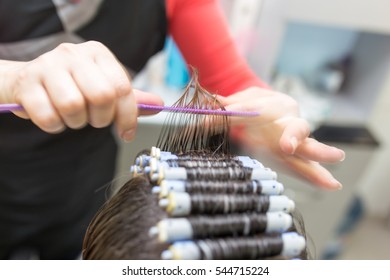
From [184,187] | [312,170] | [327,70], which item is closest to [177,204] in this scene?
[184,187]

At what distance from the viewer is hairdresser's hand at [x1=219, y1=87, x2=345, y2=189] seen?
467 mm

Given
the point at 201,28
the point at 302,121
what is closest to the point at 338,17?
the point at 201,28

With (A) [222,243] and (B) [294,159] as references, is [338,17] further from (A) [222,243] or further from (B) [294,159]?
(A) [222,243]

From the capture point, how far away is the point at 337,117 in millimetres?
1344

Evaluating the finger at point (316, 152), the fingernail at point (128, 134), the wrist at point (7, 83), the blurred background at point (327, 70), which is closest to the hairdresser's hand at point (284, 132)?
the finger at point (316, 152)

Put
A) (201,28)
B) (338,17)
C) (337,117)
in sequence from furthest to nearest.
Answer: (337,117)
(338,17)
(201,28)

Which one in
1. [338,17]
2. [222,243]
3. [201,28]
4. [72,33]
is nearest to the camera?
[222,243]

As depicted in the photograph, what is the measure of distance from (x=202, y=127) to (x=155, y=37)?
0.37 m

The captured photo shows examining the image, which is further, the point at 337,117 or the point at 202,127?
the point at 337,117

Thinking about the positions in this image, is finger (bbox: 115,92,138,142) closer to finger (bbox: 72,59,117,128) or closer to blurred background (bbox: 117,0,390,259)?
finger (bbox: 72,59,117,128)

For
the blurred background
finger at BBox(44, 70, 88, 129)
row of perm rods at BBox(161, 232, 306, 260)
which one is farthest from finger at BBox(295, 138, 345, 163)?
the blurred background

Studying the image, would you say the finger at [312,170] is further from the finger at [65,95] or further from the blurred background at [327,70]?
the blurred background at [327,70]

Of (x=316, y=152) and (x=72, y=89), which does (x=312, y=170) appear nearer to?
(x=316, y=152)
